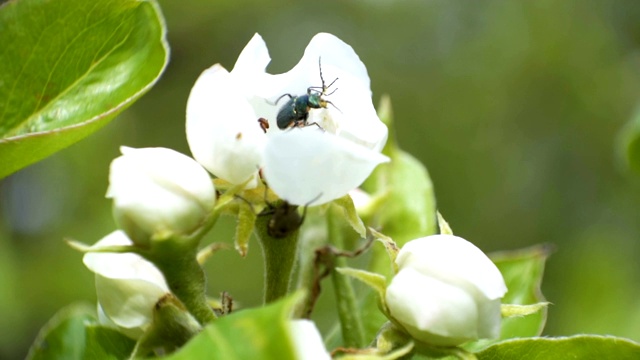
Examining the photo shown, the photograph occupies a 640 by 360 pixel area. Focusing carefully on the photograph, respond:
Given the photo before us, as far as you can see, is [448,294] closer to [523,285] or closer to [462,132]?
[523,285]

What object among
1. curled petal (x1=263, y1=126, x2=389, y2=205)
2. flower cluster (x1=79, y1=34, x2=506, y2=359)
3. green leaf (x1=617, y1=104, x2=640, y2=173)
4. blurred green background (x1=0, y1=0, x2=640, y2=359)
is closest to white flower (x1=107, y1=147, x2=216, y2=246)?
flower cluster (x1=79, y1=34, x2=506, y2=359)

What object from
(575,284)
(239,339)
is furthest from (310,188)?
(575,284)

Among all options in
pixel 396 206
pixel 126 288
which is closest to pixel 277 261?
pixel 126 288

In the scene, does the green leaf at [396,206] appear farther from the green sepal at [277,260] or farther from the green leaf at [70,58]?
the green leaf at [70,58]

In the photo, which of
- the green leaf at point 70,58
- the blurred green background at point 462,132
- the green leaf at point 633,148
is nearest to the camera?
the green leaf at point 70,58

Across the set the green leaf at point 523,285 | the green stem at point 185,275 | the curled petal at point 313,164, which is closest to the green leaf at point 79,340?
the green stem at point 185,275

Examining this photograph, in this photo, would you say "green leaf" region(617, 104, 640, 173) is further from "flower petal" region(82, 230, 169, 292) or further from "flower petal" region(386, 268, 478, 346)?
"flower petal" region(82, 230, 169, 292)

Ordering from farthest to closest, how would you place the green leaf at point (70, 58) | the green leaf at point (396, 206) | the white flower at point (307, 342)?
the green leaf at point (396, 206)
the green leaf at point (70, 58)
the white flower at point (307, 342)
